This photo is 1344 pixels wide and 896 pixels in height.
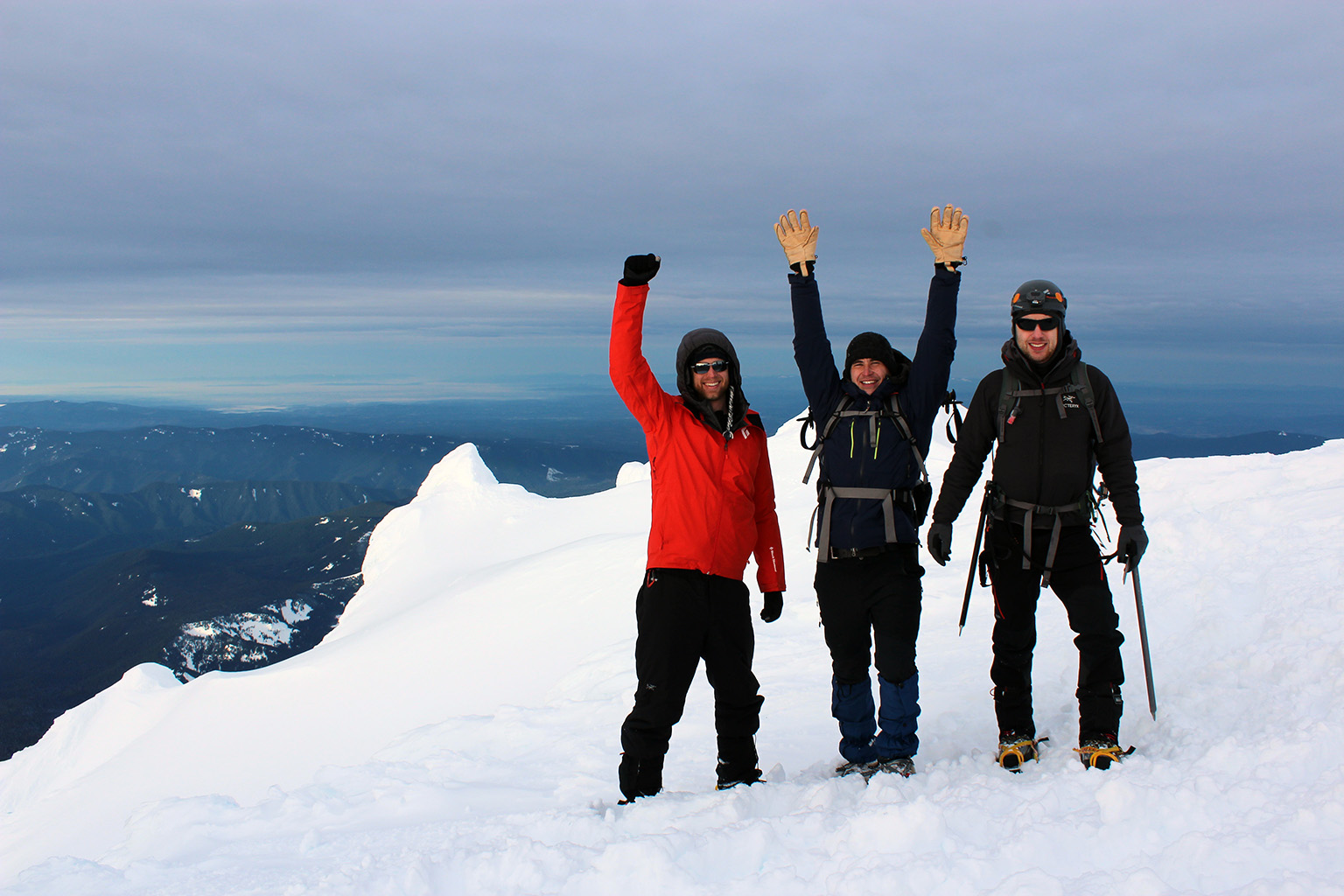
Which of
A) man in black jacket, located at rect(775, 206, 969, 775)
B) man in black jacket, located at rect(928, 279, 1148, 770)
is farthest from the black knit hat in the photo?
man in black jacket, located at rect(928, 279, 1148, 770)

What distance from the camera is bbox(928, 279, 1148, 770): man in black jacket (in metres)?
5.16

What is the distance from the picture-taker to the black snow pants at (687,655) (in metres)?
5.23

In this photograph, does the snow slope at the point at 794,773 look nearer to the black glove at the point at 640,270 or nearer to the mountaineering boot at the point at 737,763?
the mountaineering boot at the point at 737,763

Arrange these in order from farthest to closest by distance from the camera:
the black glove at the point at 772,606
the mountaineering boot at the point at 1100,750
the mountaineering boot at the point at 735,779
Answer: the black glove at the point at 772,606
the mountaineering boot at the point at 735,779
the mountaineering boot at the point at 1100,750

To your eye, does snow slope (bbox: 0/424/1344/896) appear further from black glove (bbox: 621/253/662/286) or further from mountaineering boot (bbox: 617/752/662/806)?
black glove (bbox: 621/253/662/286)

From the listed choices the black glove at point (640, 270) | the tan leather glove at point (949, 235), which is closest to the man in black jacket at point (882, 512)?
the tan leather glove at point (949, 235)

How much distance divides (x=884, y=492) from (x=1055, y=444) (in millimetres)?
1172

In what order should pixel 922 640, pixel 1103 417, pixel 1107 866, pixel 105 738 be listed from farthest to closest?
pixel 105 738 < pixel 922 640 < pixel 1103 417 < pixel 1107 866

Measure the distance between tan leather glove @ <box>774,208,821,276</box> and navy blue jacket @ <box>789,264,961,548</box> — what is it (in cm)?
79

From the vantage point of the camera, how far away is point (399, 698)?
15414 mm

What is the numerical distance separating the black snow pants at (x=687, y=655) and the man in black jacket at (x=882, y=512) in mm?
646

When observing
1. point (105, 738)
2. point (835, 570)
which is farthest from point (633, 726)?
point (105, 738)

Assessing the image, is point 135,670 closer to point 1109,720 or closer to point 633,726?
point 633,726

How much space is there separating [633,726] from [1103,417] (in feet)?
12.4
